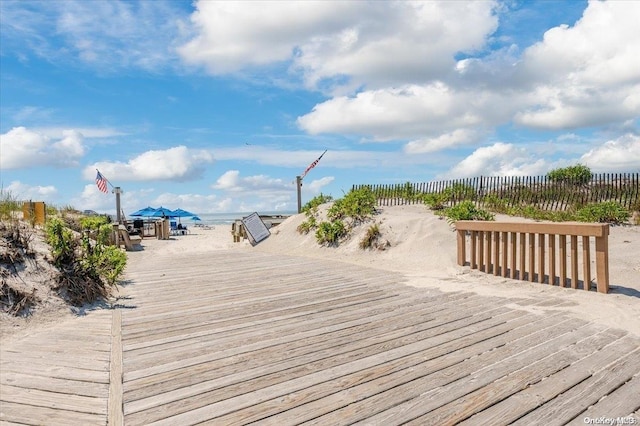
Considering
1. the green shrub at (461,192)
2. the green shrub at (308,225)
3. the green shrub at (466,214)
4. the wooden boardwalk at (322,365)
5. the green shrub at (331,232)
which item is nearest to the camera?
the wooden boardwalk at (322,365)

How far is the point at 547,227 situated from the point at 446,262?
2369 mm

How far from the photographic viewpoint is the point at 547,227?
6195mm

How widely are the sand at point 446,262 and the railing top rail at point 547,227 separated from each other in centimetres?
77

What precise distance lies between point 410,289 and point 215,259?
5223 mm

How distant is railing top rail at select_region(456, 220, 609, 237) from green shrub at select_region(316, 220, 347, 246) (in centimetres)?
404

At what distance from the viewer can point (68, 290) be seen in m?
4.98

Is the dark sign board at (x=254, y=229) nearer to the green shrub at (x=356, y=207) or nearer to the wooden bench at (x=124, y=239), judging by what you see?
the green shrub at (x=356, y=207)

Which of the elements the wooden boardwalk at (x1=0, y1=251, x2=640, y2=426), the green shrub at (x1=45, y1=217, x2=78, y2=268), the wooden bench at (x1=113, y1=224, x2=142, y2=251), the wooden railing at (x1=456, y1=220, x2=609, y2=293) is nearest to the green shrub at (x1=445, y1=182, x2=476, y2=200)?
the wooden railing at (x1=456, y1=220, x2=609, y2=293)

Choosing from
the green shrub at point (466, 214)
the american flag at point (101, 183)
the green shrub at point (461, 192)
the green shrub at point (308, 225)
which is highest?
the american flag at point (101, 183)

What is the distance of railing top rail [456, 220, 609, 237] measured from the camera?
18.3 feet

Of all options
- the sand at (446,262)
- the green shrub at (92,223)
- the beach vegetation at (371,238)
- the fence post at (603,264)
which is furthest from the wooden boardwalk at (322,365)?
the beach vegetation at (371,238)

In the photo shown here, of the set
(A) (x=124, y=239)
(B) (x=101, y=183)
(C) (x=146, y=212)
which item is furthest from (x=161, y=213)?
(A) (x=124, y=239)

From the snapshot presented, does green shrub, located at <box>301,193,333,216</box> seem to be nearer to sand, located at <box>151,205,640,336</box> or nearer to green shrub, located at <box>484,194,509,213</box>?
sand, located at <box>151,205,640,336</box>

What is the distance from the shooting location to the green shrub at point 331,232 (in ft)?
37.4
